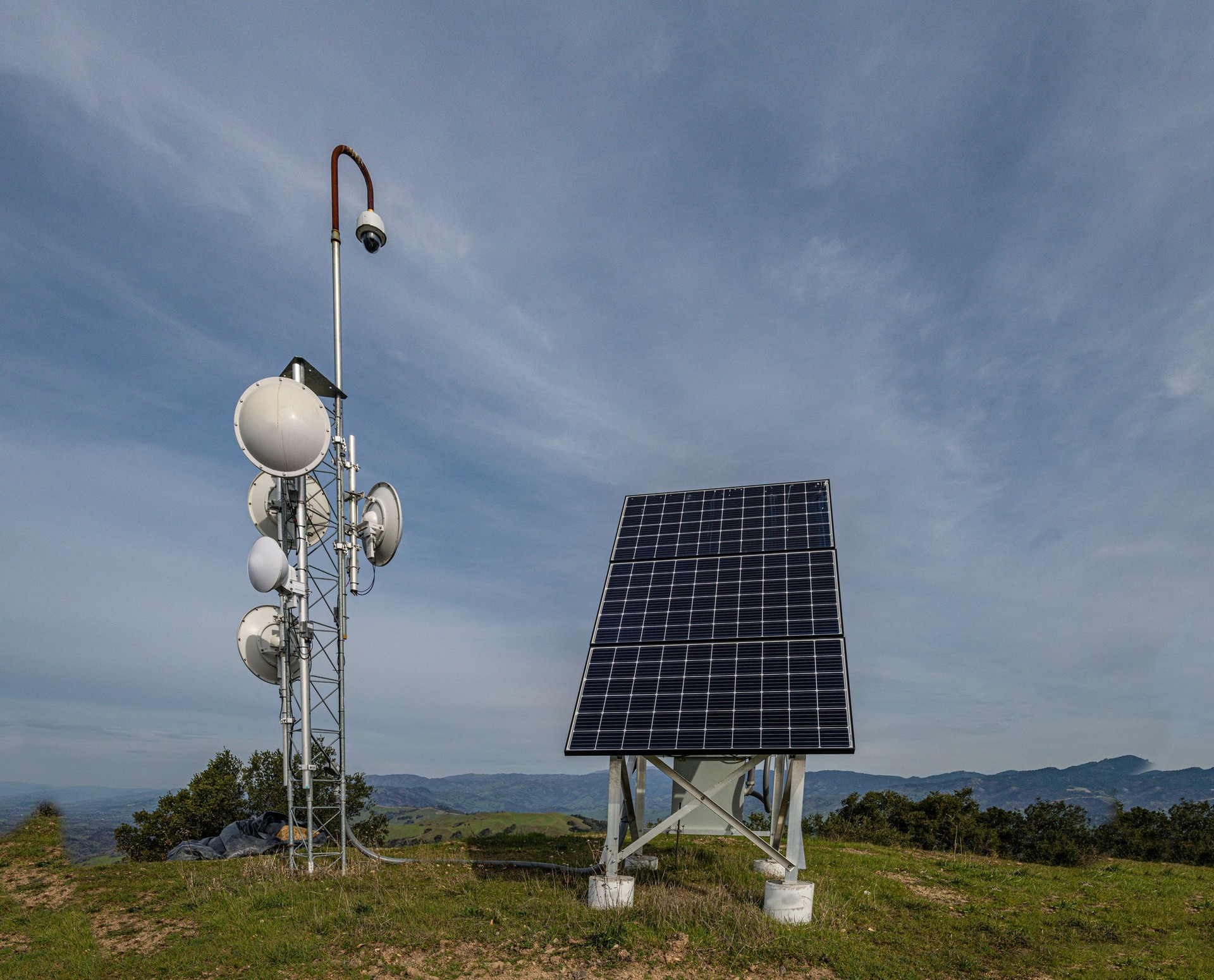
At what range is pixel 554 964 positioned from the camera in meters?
11.5

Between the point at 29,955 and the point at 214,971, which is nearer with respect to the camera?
the point at 214,971

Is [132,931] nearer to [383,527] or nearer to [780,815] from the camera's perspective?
[383,527]

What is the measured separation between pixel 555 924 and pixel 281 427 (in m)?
12.5

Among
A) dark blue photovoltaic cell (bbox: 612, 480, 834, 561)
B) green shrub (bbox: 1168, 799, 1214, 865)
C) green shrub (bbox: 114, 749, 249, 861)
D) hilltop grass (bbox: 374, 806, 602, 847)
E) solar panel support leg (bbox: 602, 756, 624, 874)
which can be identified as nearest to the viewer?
solar panel support leg (bbox: 602, 756, 624, 874)

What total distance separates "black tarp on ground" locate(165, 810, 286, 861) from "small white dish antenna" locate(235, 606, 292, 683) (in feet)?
16.1

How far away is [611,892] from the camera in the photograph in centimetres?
1378

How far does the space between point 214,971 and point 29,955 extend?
3.83 meters

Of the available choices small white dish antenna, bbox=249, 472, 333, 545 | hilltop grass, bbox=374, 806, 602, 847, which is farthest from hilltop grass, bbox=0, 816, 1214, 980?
hilltop grass, bbox=374, 806, 602, 847

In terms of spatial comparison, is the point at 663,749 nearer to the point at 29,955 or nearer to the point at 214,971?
the point at 214,971

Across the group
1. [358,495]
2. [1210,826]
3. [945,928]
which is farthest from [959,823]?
[358,495]

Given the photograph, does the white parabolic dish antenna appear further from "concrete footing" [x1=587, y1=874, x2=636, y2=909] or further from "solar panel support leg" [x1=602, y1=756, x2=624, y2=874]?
"concrete footing" [x1=587, y1=874, x2=636, y2=909]

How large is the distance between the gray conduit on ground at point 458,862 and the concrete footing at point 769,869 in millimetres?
4186

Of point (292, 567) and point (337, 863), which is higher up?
point (292, 567)

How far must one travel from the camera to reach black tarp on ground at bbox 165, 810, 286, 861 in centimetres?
1997
